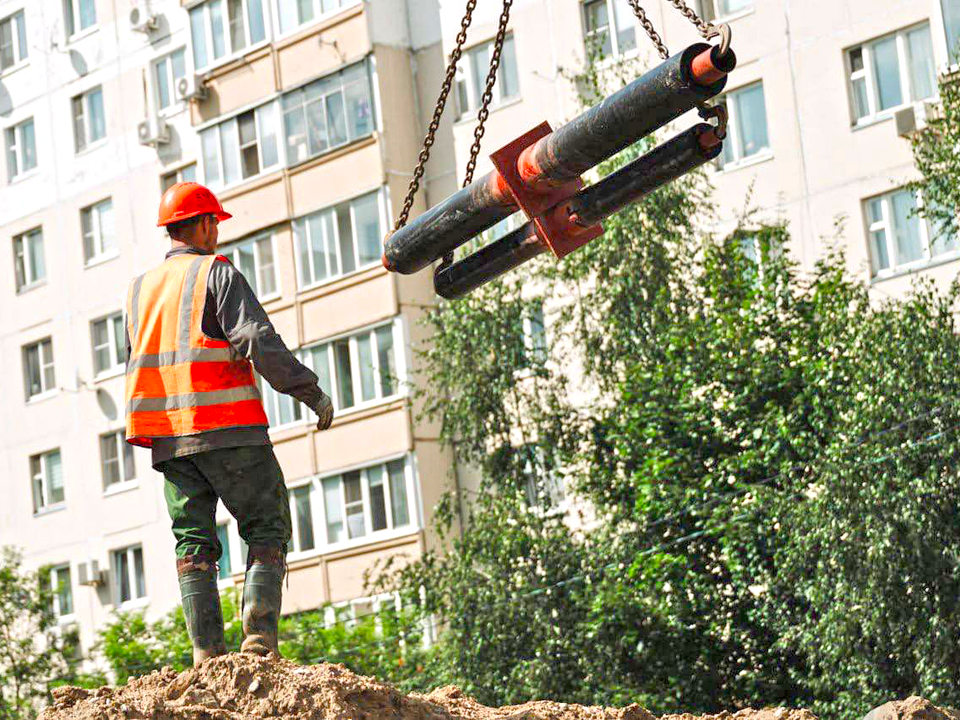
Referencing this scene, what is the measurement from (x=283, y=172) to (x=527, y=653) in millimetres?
16353

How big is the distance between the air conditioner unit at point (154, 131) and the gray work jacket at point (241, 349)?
38175 millimetres

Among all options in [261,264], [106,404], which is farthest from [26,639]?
[261,264]

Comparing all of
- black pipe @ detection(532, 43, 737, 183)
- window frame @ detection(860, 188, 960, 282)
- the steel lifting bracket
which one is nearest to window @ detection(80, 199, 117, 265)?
window frame @ detection(860, 188, 960, 282)

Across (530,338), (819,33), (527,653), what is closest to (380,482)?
(530,338)

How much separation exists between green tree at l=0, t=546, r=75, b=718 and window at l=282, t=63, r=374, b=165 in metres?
11.6

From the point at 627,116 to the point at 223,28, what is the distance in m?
36.7

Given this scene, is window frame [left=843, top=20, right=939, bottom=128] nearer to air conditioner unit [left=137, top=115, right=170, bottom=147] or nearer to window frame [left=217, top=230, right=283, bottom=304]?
window frame [left=217, top=230, right=283, bottom=304]

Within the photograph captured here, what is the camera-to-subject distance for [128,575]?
149 ft

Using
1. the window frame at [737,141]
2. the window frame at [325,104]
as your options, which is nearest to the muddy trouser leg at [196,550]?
the window frame at [737,141]

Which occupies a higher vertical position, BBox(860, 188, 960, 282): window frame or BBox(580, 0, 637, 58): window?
BBox(580, 0, 637, 58): window

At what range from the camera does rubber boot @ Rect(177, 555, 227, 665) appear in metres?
8.23

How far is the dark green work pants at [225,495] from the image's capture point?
8344 mm

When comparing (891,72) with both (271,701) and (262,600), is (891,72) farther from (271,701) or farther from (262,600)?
(271,701)

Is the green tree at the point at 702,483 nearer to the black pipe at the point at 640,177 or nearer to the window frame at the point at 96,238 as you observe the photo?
the black pipe at the point at 640,177
